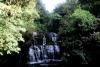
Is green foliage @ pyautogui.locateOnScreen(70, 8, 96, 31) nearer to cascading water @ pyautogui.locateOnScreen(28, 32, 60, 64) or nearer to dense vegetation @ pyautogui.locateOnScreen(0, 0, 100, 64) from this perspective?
dense vegetation @ pyautogui.locateOnScreen(0, 0, 100, 64)

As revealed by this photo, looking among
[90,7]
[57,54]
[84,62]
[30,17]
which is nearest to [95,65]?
[84,62]

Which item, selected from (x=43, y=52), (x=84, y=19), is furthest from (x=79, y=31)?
(x=43, y=52)

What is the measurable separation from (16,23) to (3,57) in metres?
7.05

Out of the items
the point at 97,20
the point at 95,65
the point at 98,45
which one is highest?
the point at 97,20

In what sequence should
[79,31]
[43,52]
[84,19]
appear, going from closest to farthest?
[84,19] → [79,31] → [43,52]

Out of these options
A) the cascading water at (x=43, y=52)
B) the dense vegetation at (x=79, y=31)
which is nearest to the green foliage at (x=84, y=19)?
the dense vegetation at (x=79, y=31)

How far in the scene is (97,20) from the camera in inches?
744

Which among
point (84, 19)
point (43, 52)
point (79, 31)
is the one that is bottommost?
point (43, 52)

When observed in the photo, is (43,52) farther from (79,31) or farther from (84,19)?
(84,19)

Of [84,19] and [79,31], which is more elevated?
[84,19]

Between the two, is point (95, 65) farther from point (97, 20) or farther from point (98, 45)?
point (97, 20)

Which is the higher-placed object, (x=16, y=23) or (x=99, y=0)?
(x=99, y=0)

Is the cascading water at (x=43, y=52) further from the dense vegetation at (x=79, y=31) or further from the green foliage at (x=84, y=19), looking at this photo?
the green foliage at (x=84, y=19)

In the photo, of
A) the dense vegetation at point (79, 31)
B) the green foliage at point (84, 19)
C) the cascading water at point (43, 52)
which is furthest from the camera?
the cascading water at point (43, 52)
